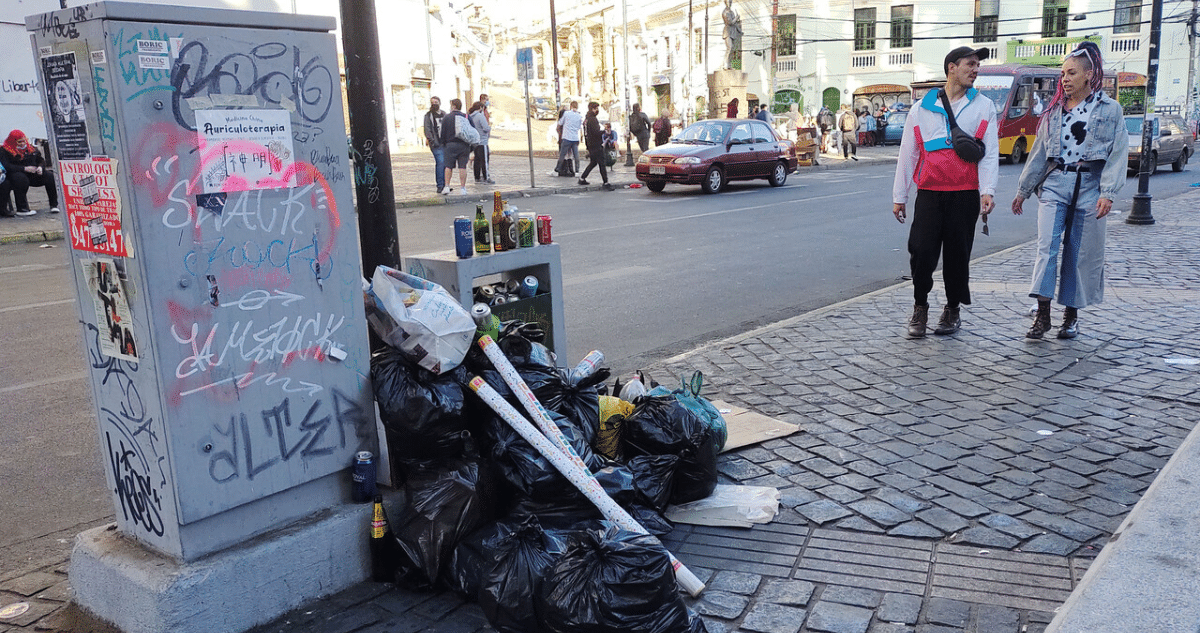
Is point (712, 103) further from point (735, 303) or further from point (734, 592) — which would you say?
point (734, 592)

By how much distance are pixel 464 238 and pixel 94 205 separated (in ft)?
5.49

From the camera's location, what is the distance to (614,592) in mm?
2695

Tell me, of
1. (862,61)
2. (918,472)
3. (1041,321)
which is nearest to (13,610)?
(918,472)

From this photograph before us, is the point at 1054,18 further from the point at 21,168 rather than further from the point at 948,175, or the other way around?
the point at 948,175

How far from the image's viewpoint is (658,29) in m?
67.3

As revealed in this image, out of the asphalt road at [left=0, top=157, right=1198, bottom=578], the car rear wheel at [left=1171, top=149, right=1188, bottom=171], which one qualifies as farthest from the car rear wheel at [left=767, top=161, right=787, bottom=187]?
the car rear wheel at [left=1171, top=149, right=1188, bottom=171]

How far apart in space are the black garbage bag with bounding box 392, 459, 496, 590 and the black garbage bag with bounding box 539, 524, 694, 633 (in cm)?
45

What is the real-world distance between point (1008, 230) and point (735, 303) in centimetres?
630

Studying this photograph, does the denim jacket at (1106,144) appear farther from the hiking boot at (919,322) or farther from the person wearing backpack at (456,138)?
the person wearing backpack at (456,138)

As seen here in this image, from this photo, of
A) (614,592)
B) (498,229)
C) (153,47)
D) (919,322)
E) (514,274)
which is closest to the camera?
(153,47)

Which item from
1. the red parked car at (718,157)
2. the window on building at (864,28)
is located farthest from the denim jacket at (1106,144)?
the window on building at (864,28)

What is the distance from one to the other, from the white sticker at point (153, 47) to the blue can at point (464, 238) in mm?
1675

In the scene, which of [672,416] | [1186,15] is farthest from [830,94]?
[672,416]

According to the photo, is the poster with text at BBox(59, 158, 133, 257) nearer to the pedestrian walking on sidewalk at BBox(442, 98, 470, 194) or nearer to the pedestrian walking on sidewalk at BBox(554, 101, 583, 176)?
the pedestrian walking on sidewalk at BBox(442, 98, 470, 194)
